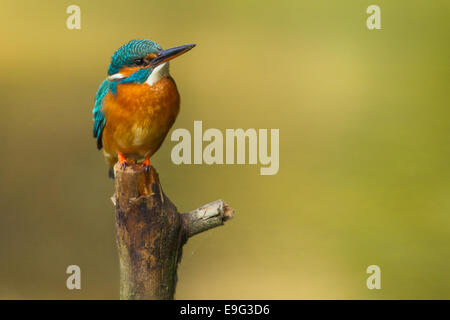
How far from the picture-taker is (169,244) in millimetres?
2131

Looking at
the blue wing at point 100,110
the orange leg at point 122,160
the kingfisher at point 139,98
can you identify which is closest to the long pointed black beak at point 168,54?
the kingfisher at point 139,98

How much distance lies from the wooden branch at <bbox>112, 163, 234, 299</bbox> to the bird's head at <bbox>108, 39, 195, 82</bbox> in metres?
0.36

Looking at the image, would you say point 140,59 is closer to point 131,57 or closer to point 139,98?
point 131,57

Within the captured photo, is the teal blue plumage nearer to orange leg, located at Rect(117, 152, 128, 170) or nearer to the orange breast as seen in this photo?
the orange breast

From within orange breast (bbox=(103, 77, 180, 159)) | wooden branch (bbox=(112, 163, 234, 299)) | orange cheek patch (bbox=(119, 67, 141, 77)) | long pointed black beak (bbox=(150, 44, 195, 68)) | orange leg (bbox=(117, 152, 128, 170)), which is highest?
long pointed black beak (bbox=(150, 44, 195, 68))

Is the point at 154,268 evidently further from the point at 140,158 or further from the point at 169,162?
the point at 169,162

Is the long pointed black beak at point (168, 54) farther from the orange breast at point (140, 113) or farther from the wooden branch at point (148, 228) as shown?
the wooden branch at point (148, 228)

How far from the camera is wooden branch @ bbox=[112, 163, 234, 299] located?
2.06 metres

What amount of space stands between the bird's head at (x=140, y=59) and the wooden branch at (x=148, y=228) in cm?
36

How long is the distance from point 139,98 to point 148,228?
0.51 m

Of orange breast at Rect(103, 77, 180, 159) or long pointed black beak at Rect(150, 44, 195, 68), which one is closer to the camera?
long pointed black beak at Rect(150, 44, 195, 68)

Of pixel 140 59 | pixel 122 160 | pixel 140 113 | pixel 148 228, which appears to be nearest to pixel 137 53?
pixel 140 59

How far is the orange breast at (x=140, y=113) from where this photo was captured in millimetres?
2201

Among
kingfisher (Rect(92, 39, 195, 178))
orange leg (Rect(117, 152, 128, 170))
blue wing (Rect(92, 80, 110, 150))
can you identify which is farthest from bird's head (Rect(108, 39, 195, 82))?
orange leg (Rect(117, 152, 128, 170))
